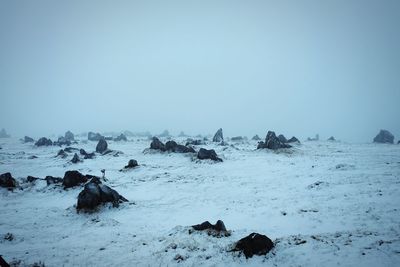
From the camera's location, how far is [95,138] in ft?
202

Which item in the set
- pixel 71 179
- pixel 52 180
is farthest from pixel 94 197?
pixel 52 180

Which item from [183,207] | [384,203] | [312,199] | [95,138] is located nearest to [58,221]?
[183,207]

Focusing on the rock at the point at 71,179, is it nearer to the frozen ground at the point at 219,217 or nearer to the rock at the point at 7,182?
the frozen ground at the point at 219,217

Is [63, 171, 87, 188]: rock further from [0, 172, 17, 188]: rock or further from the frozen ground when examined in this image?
[0, 172, 17, 188]: rock

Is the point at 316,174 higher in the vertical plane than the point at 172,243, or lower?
higher

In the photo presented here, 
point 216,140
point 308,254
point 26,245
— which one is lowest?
point 26,245

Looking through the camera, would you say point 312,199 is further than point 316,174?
No

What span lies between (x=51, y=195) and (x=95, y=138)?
149 ft

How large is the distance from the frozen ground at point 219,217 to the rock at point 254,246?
318 millimetres

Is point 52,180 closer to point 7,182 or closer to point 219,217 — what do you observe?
point 7,182

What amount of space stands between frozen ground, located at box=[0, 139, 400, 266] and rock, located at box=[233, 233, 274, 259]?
1.04ft

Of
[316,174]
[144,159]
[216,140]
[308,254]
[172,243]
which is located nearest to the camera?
[308,254]

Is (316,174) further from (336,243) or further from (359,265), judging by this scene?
(359,265)

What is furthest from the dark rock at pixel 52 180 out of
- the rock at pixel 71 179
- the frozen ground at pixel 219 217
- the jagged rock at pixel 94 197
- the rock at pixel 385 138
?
the rock at pixel 385 138
